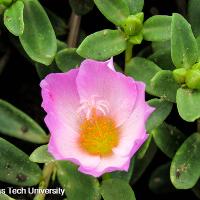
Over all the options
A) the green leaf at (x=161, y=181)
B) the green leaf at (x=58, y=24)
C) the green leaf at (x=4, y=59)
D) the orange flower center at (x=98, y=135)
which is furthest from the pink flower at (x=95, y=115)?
the green leaf at (x=4, y=59)

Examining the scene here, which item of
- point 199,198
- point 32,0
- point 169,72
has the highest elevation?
point 32,0

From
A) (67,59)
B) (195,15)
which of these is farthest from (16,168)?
(195,15)

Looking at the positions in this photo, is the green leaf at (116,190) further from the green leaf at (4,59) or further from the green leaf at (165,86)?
the green leaf at (4,59)

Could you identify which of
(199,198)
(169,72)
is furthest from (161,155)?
(169,72)

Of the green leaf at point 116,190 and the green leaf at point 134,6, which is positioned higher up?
the green leaf at point 134,6

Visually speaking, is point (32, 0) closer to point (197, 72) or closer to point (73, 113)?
point (73, 113)

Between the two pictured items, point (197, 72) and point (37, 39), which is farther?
point (37, 39)
